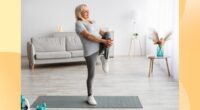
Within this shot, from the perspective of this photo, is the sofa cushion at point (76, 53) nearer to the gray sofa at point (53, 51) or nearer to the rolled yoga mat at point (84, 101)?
the gray sofa at point (53, 51)

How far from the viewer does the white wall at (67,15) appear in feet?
34.0

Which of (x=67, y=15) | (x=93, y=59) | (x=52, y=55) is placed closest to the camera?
(x=93, y=59)

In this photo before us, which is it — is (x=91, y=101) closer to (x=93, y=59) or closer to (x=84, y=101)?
(x=84, y=101)

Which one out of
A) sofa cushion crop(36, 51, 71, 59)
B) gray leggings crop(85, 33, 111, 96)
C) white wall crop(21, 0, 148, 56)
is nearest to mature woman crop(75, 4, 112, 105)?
gray leggings crop(85, 33, 111, 96)

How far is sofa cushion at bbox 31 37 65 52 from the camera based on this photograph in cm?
826

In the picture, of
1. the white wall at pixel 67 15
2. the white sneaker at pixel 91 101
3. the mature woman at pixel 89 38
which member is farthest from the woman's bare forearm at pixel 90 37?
the white wall at pixel 67 15

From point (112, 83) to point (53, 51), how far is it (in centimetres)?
287

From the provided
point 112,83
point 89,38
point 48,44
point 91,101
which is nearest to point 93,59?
point 89,38

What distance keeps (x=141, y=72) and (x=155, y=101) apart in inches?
102

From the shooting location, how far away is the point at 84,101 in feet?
15.2

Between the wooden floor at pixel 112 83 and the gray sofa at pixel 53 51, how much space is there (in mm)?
225

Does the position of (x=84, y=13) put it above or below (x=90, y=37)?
above

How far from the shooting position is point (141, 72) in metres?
7.12

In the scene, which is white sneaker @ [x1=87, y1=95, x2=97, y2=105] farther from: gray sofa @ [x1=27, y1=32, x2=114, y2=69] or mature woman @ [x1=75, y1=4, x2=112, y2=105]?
gray sofa @ [x1=27, y1=32, x2=114, y2=69]
